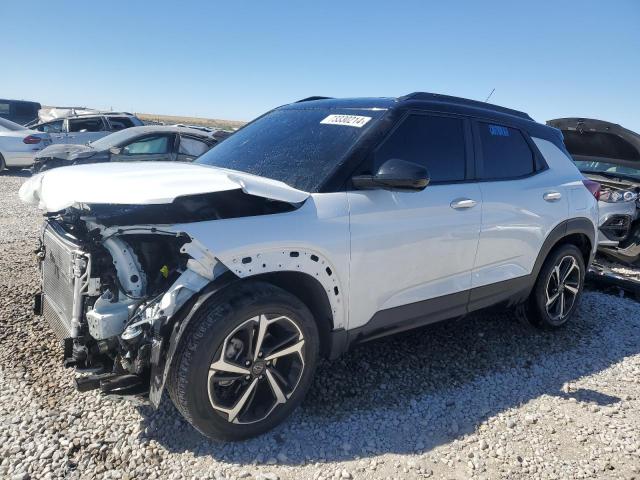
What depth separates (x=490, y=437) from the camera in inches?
113

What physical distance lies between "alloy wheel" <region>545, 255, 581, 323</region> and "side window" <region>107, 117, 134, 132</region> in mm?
13138

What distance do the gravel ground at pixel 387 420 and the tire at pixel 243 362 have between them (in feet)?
0.58

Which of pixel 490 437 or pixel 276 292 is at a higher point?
pixel 276 292

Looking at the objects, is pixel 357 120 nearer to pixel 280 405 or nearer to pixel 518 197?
pixel 518 197

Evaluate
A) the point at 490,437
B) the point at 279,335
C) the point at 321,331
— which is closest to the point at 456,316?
the point at 490,437

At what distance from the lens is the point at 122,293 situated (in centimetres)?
251

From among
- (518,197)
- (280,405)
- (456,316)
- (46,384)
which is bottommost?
(46,384)

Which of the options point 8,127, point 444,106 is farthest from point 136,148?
point 444,106

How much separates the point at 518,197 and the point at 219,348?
2617 mm

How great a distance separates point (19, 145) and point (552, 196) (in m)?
13.4

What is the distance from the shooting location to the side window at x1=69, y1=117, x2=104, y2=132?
13984 mm

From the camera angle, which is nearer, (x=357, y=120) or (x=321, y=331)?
(x=321, y=331)

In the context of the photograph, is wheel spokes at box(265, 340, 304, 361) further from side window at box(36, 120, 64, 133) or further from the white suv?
side window at box(36, 120, 64, 133)

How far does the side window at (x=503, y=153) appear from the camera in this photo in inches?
146
